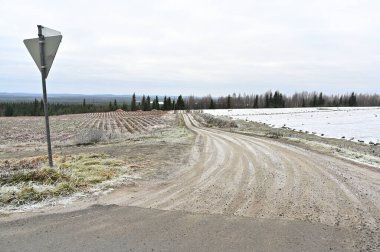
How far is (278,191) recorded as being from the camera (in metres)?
6.80

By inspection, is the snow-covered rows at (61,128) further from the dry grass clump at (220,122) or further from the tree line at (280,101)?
the tree line at (280,101)

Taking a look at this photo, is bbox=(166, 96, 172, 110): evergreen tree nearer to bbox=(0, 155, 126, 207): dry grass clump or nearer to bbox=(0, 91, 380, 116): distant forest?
bbox=(0, 91, 380, 116): distant forest

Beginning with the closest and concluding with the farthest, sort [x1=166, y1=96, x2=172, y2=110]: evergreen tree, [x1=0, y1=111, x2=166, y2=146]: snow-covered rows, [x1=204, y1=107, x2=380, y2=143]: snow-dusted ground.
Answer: [x1=204, y1=107, x2=380, y2=143]: snow-dusted ground → [x1=0, y1=111, x2=166, y2=146]: snow-covered rows → [x1=166, y1=96, x2=172, y2=110]: evergreen tree

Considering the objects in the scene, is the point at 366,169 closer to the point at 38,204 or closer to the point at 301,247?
the point at 301,247

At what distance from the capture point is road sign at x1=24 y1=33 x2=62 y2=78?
723 centimetres

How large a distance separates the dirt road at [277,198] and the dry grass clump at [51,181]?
82 centimetres

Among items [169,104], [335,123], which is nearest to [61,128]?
[335,123]

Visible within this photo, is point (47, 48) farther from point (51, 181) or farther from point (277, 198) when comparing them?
point (277, 198)

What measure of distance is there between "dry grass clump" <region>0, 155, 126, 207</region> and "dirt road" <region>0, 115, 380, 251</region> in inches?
32.1

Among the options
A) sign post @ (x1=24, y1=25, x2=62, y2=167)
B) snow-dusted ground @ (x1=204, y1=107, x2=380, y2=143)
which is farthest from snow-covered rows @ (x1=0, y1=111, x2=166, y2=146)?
sign post @ (x1=24, y1=25, x2=62, y2=167)

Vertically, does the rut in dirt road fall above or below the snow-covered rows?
above

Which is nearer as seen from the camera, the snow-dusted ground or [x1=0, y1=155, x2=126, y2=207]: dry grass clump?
[x1=0, y1=155, x2=126, y2=207]: dry grass clump

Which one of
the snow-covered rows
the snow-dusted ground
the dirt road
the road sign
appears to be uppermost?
the road sign

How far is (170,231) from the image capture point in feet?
15.5
